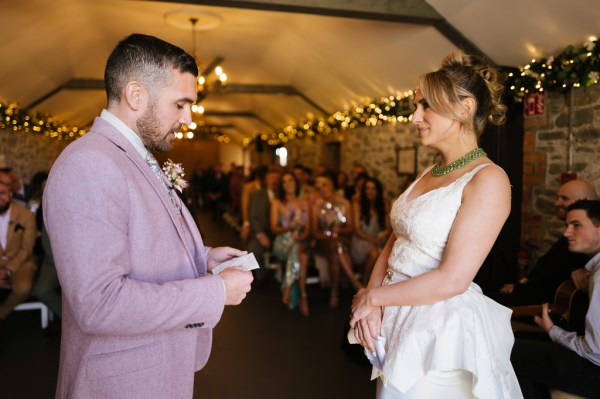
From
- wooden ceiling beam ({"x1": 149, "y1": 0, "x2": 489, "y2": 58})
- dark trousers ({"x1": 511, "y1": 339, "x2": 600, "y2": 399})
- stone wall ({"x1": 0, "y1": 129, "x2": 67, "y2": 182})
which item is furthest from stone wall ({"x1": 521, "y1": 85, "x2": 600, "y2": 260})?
stone wall ({"x1": 0, "y1": 129, "x2": 67, "y2": 182})

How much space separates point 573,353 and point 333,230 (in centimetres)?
316

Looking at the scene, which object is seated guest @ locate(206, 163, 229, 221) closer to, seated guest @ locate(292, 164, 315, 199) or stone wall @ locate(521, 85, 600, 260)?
seated guest @ locate(292, 164, 315, 199)

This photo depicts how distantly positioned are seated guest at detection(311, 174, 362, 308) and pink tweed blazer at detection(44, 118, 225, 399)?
3916 millimetres

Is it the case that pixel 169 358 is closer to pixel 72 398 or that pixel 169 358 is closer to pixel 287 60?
pixel 72 398

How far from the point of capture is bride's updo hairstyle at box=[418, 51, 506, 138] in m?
1.56

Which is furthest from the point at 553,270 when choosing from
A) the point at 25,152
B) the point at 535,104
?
the point at 25,152

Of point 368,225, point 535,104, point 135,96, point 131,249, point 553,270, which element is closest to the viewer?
point 131,249

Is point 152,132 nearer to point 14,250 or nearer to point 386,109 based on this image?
point 14,250

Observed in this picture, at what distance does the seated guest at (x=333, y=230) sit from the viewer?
5.21 meters

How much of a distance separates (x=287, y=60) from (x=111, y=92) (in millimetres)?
8299

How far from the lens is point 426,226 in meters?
1.55

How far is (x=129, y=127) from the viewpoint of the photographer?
129 cm

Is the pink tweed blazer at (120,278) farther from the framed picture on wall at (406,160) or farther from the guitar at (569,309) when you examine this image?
the framed picture on wall at (406,160)

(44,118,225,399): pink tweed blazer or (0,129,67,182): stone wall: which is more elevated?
(0,129,67,182): stone wall
